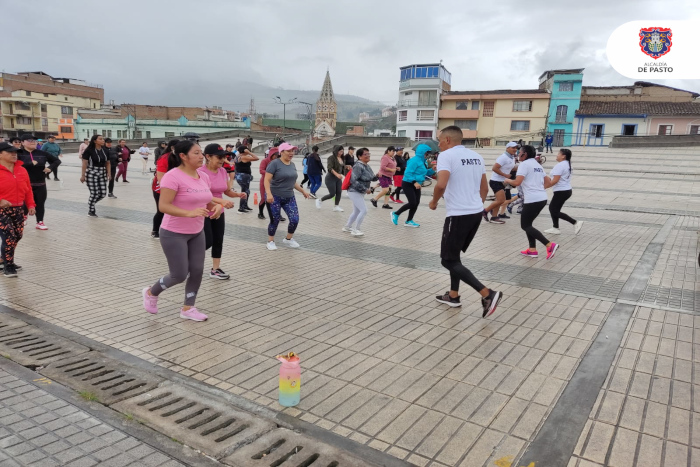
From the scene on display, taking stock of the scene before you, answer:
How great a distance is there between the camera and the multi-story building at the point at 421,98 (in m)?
55.8

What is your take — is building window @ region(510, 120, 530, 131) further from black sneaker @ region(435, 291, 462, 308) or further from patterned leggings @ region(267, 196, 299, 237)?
black sneaker @ region(435, 291, 462, 308)

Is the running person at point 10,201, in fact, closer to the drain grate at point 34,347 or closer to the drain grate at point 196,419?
the drain grate at point 34,347

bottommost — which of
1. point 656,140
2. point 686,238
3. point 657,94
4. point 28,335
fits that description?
point 28,335

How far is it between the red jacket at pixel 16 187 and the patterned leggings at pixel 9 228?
123 mm

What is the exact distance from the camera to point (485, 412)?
3.20 m

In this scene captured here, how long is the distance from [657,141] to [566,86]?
18.4m

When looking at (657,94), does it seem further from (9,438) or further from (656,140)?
(9,438)

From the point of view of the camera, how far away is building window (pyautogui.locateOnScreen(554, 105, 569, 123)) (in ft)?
161

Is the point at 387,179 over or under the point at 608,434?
over

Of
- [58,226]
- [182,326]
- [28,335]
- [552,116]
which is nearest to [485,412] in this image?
[182,326]

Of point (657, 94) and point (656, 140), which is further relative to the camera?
point (657, 94)

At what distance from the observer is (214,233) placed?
5934 millimetres

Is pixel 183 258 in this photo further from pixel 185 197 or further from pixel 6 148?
pixel 6 148

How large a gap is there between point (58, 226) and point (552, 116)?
4980 centimetres
